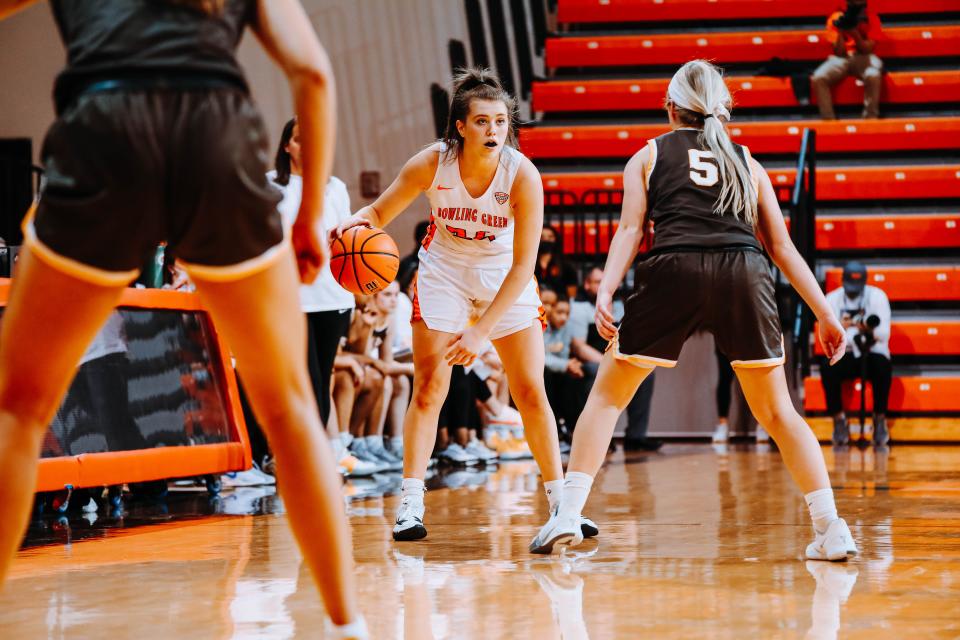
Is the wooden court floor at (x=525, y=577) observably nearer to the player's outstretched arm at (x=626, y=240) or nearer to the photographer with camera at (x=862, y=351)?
the player's outstretched arm at (x=626, y=240)

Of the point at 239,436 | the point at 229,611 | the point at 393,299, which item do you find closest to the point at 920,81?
the point at 393,299

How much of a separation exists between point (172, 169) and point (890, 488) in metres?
5.17

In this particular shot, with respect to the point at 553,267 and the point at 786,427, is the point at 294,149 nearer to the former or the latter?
the point at 786,427

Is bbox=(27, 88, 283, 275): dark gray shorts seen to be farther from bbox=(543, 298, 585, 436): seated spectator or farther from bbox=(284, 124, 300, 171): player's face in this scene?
bbox=(543, 298, 585, 436): seated spectator

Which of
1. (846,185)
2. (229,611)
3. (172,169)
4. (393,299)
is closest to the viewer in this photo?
(172,169)

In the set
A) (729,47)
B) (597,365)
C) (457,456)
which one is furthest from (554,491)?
(729,47)

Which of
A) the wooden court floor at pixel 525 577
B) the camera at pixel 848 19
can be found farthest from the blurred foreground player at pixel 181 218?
the camera at pixel 848 19

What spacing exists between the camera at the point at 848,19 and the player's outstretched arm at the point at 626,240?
31.4 ft

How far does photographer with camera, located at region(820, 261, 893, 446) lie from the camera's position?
10195mm

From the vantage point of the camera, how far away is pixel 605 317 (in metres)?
4.02

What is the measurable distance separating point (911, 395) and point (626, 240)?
7412 mm

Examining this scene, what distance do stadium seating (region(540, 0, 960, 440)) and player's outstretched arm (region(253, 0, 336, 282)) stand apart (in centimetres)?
883

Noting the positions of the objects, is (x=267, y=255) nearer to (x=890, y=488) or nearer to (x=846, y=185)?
(x=890, y=488)

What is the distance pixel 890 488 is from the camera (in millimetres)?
6281
